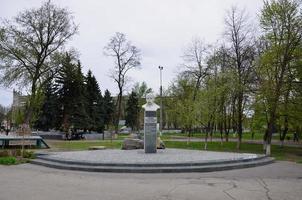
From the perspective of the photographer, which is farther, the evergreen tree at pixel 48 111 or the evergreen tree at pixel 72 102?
the evergreen tree at pixel 48 111

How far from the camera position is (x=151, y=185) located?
1266 centimetres

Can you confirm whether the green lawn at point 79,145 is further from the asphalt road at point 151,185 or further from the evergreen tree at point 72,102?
the asphalt road at point 151,185

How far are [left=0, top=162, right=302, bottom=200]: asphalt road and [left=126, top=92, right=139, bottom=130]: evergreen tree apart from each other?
2643 inches

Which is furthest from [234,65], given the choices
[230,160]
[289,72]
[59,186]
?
[59,186]

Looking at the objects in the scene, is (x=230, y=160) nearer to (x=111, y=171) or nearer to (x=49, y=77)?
(x=111, y=171)

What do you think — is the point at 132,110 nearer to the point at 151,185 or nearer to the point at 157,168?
the point at 157,168

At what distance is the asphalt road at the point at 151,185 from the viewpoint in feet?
34.9

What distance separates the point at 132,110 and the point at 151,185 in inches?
2828

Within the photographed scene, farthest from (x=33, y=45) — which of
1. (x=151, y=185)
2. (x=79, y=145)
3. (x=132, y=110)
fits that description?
(x=132, y=110)

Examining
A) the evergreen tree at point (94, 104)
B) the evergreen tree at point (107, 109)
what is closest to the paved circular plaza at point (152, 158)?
the evergreen tree at point (94, 104)

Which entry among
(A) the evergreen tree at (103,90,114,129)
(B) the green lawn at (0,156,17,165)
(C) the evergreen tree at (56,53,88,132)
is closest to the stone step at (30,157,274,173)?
(B) the green lawn at (0,156,17,165)

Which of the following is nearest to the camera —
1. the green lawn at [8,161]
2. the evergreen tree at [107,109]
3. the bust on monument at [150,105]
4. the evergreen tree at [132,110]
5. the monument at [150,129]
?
the green lawn at [8,161]

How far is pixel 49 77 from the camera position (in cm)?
4119

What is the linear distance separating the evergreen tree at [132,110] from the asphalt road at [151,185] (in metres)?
67.1
